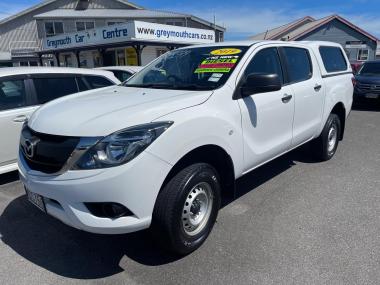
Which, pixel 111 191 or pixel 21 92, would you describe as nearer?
pixel 111 191

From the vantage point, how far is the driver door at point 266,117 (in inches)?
130

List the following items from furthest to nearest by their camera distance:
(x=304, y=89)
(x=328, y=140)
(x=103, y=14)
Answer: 1. (x=103, y=14)
2. (x=328, y=140)
3. (x=304, y=89)

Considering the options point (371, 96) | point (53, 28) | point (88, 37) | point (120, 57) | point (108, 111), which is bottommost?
point (371, 96)

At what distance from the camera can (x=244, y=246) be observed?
3000 millimetres

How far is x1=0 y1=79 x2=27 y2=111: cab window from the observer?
4.50m

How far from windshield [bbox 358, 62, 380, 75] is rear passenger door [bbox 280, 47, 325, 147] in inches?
334

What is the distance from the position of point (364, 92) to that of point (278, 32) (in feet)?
80.4

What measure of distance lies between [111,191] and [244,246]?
4.61 feet

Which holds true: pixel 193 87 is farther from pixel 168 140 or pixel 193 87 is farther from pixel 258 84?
pixel 168 140

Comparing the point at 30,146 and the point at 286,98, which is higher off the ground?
the point at 286,98

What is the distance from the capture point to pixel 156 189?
2.43 metres

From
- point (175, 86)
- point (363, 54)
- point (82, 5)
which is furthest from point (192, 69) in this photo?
point (363, 54)

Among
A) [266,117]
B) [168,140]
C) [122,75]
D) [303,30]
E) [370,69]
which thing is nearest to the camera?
[168,140]

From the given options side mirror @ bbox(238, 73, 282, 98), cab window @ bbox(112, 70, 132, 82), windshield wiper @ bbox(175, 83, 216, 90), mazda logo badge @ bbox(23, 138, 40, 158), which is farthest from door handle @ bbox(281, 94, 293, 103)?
cab window @ bbox(112, 70, 132, 82)
